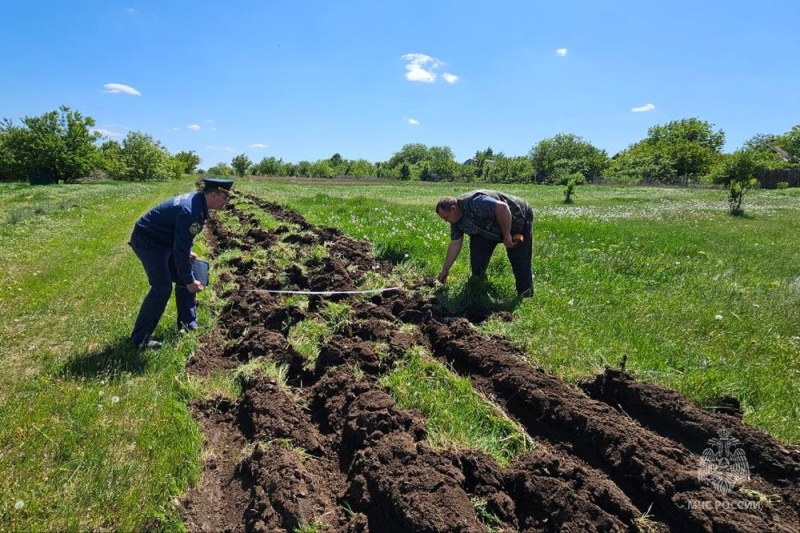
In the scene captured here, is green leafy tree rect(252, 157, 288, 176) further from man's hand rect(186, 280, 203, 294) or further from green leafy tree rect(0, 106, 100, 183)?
man's hand rect(186, 280, 203, 294)

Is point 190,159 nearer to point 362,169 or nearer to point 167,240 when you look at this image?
point 362,169

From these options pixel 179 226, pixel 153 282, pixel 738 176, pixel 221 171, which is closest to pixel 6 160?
pixel 221 171

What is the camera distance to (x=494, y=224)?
6328 millimetres

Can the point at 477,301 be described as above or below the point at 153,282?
below

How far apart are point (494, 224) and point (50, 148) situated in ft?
185

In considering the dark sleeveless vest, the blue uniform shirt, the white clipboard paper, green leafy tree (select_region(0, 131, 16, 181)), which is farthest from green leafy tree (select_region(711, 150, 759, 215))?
green leafy tree (select_region(0, 131, 16, 181))

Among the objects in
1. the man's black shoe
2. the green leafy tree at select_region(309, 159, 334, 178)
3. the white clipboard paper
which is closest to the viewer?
the man's black shoe

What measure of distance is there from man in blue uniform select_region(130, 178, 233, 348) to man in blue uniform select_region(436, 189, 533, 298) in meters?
2.99

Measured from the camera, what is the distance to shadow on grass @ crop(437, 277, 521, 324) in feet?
19.6

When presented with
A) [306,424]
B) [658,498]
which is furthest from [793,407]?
[306,424]

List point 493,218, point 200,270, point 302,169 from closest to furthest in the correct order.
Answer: point 200,270, point 493,218, point 302,169

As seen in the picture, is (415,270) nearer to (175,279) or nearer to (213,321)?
(213,321)

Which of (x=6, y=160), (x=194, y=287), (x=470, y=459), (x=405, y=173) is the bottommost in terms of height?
(x=470, y=459)

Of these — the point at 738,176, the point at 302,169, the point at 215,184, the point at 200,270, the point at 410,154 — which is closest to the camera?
the point at 215,184
